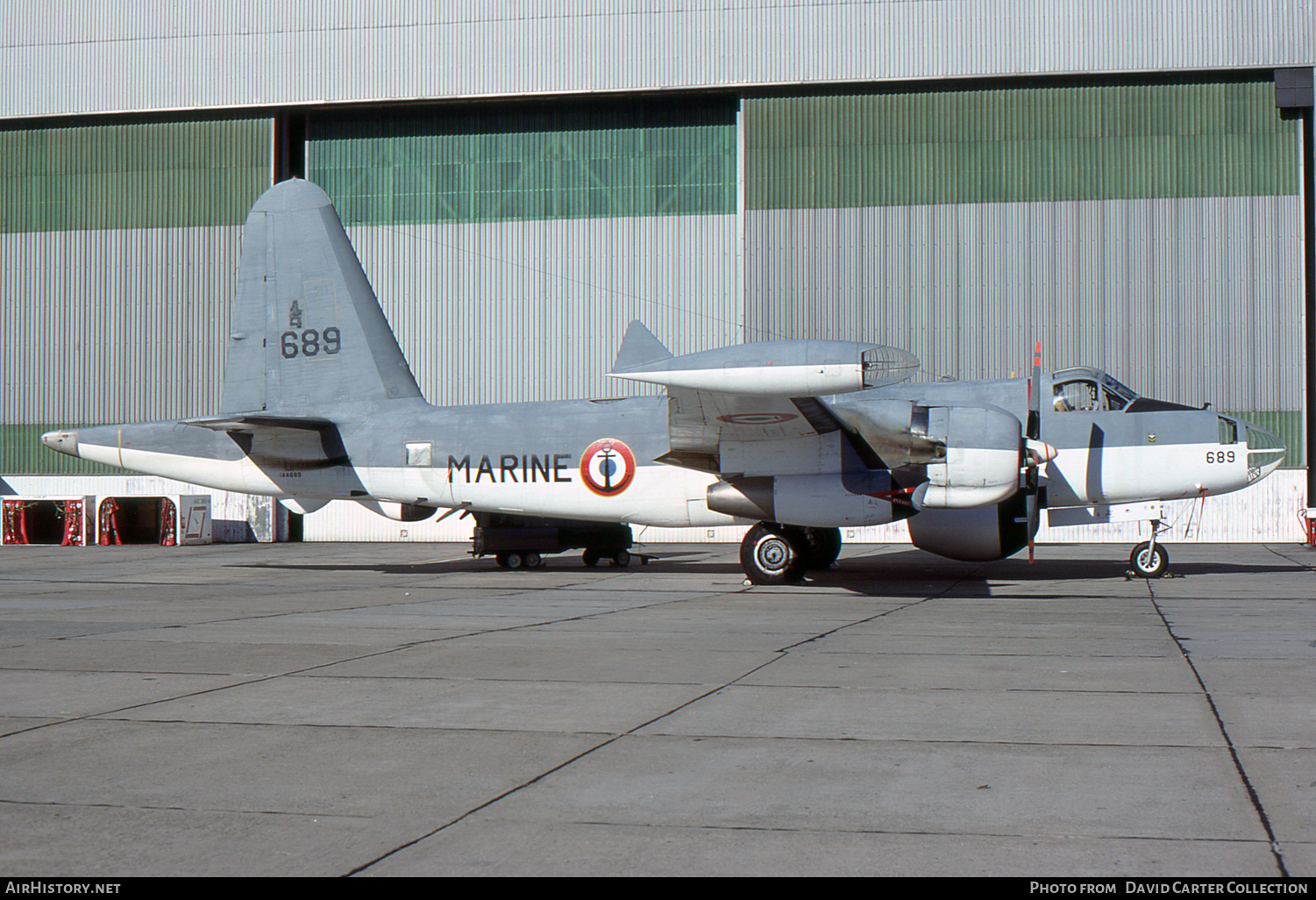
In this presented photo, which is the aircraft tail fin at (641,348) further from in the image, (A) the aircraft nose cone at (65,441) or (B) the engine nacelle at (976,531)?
(A) the aircraft nose cone at (65,441)

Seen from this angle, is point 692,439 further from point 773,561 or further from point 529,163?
point 529,163

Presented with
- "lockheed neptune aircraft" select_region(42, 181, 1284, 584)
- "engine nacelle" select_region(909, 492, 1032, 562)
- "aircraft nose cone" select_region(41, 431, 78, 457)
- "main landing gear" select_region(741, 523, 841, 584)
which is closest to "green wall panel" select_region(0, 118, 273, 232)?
"lockheed neptune aircraft" select_region(42, 181, 1284, 584)

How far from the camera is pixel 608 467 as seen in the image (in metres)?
19.3

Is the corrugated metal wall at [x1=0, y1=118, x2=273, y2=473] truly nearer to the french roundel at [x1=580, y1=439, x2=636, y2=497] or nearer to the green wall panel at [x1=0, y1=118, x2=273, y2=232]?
the green wall panel at [x1=0, y1=118, x2=273, y2=232]

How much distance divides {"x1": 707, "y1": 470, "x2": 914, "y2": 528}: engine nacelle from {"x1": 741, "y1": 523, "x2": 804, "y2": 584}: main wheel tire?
26.5 inches

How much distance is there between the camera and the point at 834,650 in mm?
10062

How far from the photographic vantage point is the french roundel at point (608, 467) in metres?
19.3

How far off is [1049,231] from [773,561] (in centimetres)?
2155

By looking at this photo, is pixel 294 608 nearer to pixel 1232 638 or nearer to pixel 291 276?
pixel 291 276

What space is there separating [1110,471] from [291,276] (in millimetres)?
15493

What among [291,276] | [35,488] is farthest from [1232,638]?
[35,488]

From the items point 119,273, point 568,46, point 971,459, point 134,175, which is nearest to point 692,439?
point 971,459

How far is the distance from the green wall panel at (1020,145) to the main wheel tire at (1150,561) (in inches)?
742

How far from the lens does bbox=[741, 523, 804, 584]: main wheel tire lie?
59.7ft
